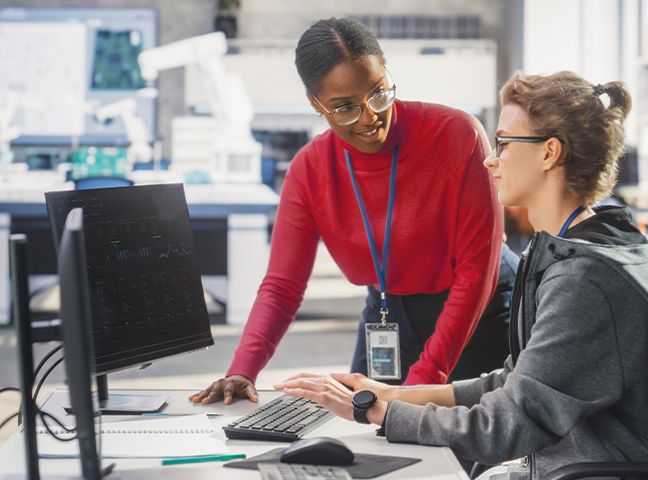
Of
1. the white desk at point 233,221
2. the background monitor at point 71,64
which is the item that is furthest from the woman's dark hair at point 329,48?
the background monitor at point 71,64

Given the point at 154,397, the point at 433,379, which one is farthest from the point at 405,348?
the point at 154,397

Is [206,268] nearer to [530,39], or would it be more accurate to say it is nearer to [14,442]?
[14,442]

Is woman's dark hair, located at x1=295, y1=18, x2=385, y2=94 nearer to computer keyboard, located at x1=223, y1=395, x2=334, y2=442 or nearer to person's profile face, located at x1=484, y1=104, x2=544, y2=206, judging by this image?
person's profile face, located at x1=484, y1=104, x2=544, y2=206

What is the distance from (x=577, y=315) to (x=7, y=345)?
13.0 feet

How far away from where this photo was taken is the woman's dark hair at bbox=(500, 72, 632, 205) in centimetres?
107

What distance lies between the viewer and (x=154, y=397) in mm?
1282

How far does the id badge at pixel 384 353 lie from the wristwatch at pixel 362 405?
0.42 m

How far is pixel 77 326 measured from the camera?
2.47 feet

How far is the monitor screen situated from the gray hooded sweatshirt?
1.71 ft

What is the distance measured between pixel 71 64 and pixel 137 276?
7771 mm

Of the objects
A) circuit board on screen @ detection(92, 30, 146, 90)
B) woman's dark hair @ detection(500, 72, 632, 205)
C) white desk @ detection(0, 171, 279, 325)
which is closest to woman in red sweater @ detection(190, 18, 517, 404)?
woman's dark hair @ detection(500, 72, 632, 205)

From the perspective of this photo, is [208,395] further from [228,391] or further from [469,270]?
[469,270]

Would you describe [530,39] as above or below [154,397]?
above

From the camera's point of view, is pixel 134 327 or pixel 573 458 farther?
pixel 134 327
